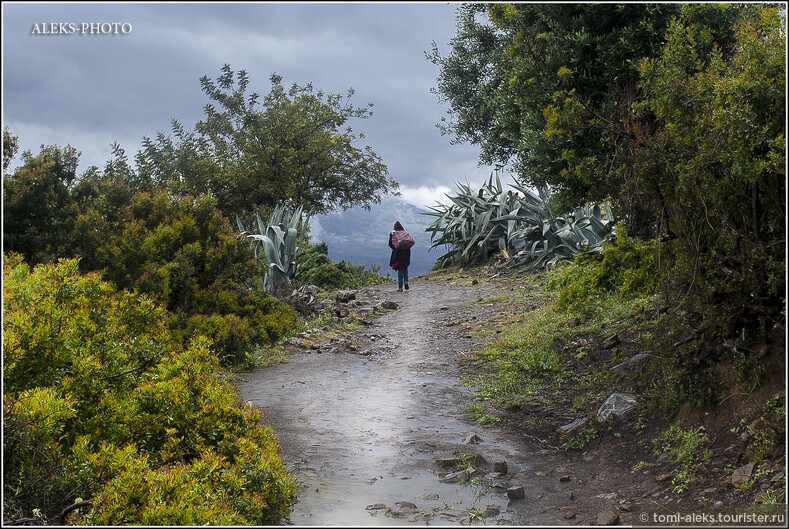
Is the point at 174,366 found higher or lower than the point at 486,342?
higher

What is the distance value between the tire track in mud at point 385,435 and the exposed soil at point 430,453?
1 cm

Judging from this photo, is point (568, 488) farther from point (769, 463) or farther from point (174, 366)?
point (174, 366)

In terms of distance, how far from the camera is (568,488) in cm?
498

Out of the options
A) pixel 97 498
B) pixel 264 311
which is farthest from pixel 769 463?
pixel 264 311

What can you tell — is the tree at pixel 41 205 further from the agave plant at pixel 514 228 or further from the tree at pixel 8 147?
the agave plant at pixel 514 228

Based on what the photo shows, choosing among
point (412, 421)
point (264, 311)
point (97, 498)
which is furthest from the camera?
point (264, 311)

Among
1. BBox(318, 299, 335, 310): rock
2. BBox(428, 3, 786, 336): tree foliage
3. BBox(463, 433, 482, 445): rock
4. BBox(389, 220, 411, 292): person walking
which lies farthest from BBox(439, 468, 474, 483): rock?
BBox(389, 220, 411, 292): person walking

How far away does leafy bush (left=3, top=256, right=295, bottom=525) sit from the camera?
3682mm

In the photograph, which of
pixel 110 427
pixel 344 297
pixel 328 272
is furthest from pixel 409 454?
pixel 328 272

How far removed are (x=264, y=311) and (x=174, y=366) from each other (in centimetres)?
481

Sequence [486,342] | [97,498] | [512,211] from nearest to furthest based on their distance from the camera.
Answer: [97,498]
[486,342]
[512,211]

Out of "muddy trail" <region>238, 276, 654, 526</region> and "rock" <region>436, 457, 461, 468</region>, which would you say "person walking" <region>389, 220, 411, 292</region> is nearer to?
"muddy trail" <region>238, 276, 654, 526</region>

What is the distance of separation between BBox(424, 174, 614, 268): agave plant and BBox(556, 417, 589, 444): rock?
7856 millimetres

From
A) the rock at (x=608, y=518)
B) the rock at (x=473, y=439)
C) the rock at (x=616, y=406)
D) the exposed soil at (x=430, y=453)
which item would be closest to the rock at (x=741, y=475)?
the exposed soil at (x=430, y=453)
